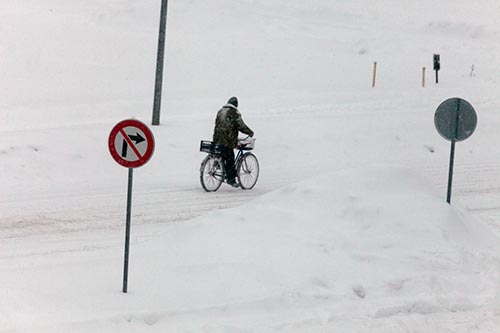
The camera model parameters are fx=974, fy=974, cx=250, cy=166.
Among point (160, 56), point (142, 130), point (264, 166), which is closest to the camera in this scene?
point (142, 130)

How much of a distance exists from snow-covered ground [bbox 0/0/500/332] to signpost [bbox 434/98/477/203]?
893 mm

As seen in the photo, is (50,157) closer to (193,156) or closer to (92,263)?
(193,156)

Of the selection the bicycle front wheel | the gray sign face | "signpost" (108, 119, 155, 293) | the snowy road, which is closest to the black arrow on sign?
"signpost" (108, 119, 155, 293)

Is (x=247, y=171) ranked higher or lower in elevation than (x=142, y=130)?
lower

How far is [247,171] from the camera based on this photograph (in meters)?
19.5

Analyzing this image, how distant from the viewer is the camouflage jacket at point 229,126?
736 inches

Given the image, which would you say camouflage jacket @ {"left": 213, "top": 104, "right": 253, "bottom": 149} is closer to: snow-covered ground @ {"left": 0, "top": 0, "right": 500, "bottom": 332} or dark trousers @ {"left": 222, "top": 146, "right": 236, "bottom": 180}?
dark trousers @ {"left": 222, "top": 146, "right": 236, "bottom": 180}

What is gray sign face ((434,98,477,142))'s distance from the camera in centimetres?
1465

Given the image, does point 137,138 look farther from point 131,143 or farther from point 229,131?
point 229,131

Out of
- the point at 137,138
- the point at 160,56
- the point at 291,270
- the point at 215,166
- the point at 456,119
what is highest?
the point at 160,56

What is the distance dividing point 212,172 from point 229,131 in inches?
34.6

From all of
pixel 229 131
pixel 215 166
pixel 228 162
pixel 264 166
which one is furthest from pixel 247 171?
pixel 264 166

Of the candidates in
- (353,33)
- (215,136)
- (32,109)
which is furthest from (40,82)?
(353,33)

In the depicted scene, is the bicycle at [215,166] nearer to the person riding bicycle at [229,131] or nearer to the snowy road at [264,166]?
the person riding bicycle at [229,131]
